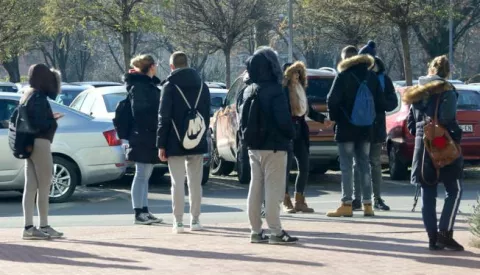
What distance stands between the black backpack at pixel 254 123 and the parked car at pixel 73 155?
5022 millimetres

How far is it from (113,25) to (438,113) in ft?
69.0

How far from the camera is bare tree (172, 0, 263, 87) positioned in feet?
103

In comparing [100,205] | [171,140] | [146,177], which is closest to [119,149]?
[100,205]

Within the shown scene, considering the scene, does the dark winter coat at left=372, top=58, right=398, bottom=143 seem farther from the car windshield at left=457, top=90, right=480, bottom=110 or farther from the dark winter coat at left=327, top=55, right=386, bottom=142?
the car windshield at left=457, top=90, right=480, bottom=110

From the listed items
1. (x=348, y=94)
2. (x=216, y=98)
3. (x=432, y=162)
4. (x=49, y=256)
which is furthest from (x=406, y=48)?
(x=49, y=256)

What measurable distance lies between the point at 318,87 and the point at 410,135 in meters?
1.62

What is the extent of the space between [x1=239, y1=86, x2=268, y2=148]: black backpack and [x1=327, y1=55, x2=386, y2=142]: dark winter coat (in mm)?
2223

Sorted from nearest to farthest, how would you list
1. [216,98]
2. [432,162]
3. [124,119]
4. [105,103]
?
[432,162] < [124,119] < [105,103] < [216,98]

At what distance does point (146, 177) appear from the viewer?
11.2 metres

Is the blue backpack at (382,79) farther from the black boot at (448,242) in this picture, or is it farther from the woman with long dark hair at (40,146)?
the woman with long dark hair at (40,146)

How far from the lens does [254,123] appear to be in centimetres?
942

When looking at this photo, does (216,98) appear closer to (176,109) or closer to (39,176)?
(176,109)

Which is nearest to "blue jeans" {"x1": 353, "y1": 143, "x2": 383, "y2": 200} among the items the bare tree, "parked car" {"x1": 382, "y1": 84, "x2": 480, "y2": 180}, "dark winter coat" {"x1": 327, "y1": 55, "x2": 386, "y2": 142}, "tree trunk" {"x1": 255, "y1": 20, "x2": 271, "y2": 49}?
"dark winter coat" {"x1": 327, "y1": 55, "x2": 386, "y2": 142}

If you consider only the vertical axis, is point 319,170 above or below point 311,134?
below
